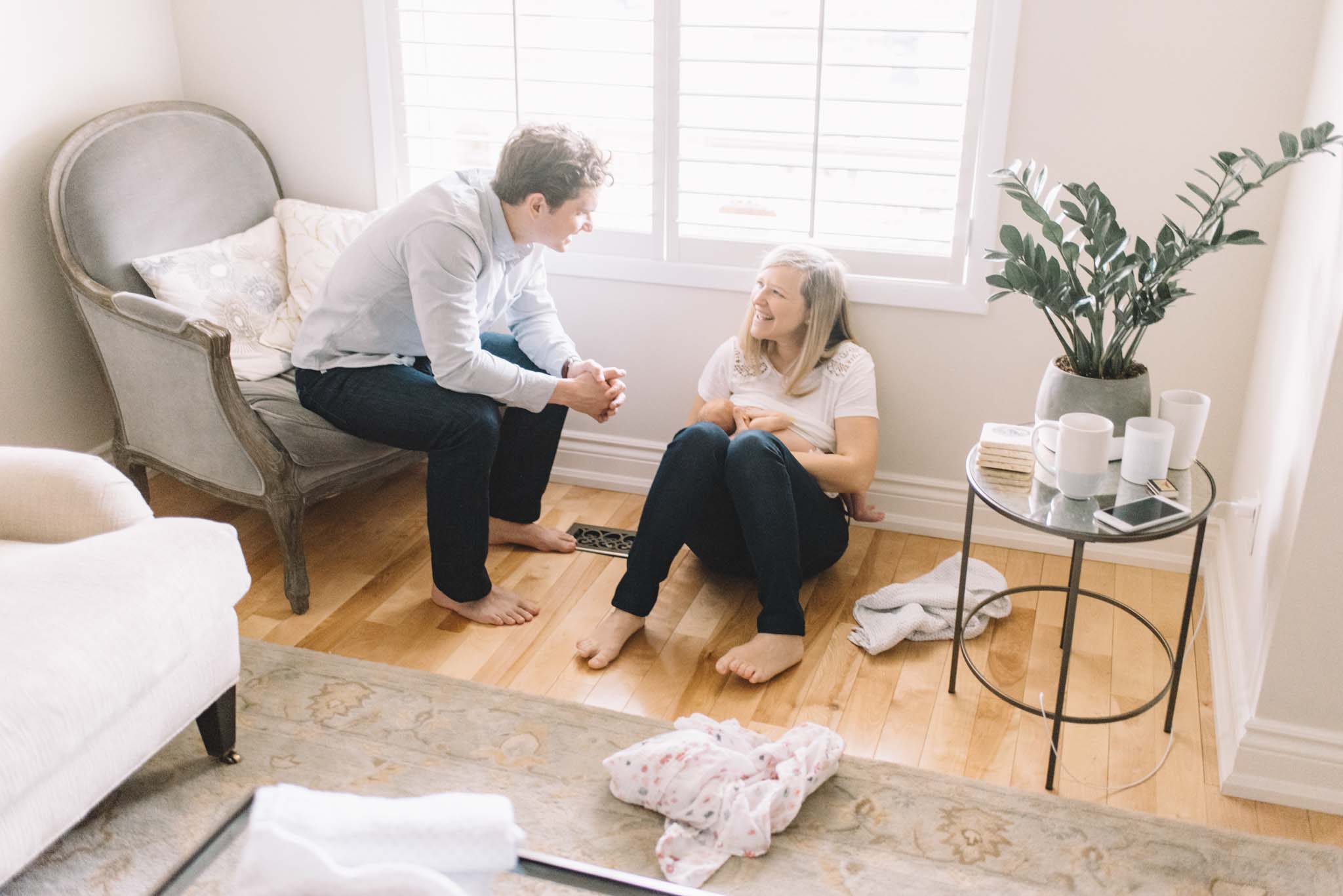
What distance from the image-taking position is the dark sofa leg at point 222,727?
196 cm

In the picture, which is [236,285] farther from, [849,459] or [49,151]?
[849,459]

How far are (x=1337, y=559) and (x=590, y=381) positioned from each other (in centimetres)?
145

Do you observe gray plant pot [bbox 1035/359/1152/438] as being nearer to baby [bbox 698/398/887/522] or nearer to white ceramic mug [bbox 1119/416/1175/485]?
white ceramic mug [bbox 1119/416/1175/485]

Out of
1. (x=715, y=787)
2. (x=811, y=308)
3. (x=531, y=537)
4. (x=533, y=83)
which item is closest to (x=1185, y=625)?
(x=715, y=787)

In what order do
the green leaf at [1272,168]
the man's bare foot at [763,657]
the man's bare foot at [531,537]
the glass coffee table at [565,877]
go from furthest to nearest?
the man's bare foot at [531,537] → the man's bare foot at [763,657] → the green leaf at [1272,168] → the glass coffee table at [565,877]

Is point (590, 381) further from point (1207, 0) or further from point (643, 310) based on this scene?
point (1207, 0)

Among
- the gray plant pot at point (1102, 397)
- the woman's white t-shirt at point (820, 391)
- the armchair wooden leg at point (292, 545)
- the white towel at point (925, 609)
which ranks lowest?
the white towel at point (925, 609)

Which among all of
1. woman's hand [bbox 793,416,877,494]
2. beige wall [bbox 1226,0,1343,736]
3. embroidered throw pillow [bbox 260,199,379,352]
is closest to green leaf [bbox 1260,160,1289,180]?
beige wall [bbox 1226,0,1343,736]

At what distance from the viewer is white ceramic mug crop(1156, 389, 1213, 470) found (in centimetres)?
197

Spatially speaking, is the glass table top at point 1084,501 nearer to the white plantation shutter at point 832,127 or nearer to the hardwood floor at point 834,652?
the hardwood floor at point 834,652

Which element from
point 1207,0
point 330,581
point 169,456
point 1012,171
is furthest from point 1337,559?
point 169,456

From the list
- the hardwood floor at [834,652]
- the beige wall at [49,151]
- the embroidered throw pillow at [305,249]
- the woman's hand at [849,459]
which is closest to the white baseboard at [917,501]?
the hardwood floor at [834,652]

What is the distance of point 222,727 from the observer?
6.47 feet

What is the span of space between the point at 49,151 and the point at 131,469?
31.1 inches
